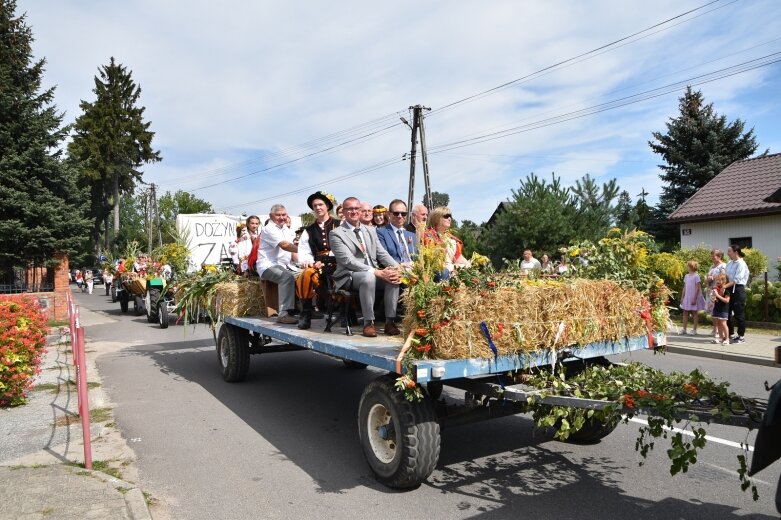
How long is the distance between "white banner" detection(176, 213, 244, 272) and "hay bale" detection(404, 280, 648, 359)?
48.9ft

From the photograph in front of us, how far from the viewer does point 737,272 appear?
10.9 metres

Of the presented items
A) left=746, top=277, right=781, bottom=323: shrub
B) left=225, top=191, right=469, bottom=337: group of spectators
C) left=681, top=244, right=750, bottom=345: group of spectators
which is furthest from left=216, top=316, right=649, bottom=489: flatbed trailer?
left=746, top=277, right=781, bottom=323: shrub

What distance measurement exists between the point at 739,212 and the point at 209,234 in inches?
708

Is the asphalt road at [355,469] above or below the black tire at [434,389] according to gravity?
below

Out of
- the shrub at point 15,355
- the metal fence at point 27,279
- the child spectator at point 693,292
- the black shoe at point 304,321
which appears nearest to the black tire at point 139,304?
the metal fence at point 27,279

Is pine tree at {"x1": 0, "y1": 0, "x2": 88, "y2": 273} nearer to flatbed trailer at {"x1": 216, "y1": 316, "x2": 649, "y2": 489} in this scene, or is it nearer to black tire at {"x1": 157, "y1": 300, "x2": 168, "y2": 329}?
black tire at {"x1": 157, "y1": 300, "x2": 168, "y2": 329}

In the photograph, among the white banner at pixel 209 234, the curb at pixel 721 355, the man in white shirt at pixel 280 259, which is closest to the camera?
the man in white shirt at pixel 280 259

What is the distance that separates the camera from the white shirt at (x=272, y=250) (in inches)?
294

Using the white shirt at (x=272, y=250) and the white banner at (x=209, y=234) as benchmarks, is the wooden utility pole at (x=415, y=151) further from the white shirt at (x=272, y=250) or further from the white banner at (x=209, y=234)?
the white shirt at (x=272, y=250)

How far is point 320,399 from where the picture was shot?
7066 millimetres

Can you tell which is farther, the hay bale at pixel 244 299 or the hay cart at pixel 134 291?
the hay cart at pixel 134 291

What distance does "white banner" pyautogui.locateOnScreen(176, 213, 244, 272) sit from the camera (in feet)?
58.3

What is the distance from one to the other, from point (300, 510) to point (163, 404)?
3.73 meters

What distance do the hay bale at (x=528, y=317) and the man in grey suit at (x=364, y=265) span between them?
1.19 metres
